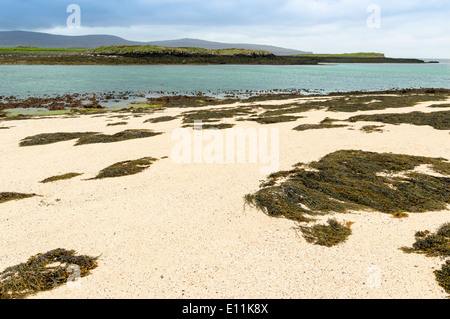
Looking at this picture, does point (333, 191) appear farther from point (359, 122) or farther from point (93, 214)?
point (359, 122)

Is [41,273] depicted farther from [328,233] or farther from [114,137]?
[114,137]

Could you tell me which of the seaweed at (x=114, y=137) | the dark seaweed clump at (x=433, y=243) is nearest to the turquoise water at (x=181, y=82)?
the seaweed at (x=114, y=137)

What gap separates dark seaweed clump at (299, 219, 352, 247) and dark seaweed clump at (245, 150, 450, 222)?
432 millimetres

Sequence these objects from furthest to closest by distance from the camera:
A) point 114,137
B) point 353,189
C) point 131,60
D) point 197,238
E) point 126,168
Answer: point 131,60 → point 114,137 → point 126,168 → point 353,189 → point 197,238

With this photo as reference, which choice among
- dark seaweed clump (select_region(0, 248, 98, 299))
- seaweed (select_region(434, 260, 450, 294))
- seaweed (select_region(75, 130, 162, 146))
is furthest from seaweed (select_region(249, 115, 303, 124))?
dark seaweed clump (select_region(0, 248, 98, 299))

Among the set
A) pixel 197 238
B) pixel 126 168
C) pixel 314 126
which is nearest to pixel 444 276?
pixel 197 238

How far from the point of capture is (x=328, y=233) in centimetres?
583

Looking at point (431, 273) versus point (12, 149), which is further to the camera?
point (12, 149)

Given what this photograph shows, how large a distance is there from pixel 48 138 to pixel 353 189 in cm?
1509

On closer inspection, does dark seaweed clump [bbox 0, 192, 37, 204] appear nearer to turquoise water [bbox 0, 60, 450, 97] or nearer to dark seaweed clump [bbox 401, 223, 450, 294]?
dark seaweed clump [bbox 401, 223, 450, 294]

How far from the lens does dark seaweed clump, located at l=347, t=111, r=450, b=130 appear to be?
1424 cm

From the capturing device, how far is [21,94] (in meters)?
36.6

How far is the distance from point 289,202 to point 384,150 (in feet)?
19.1
